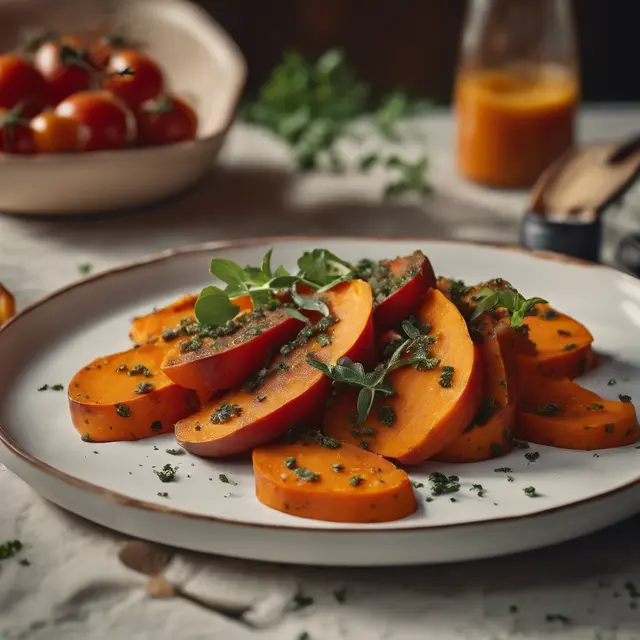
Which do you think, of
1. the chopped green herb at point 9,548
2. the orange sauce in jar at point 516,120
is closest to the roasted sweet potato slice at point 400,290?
the chopped green herb at point 9,548

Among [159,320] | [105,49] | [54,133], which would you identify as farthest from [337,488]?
[105,49]

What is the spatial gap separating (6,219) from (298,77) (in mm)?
1133

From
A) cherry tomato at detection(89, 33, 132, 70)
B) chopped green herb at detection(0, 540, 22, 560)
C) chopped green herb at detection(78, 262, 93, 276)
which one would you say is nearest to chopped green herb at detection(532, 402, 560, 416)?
chopped green herb at detection(0, 540, 22, 560)

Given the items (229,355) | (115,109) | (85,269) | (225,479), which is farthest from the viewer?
(115,109)

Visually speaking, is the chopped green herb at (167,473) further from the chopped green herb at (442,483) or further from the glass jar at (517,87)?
the glass jar at (517,87)

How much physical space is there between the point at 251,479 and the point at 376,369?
9.4 inches

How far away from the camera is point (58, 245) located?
2.51 m

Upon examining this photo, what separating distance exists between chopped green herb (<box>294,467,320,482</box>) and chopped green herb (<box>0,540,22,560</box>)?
38 cm

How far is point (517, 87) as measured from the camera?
2.90m

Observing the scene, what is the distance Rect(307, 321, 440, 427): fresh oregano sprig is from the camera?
132 centimetres

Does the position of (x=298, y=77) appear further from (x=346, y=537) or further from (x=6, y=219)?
(x=346, y=537)

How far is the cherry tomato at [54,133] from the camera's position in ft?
8.20

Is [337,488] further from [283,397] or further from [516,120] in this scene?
[516,120]

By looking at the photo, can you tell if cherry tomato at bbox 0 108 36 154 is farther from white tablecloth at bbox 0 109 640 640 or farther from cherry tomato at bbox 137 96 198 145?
white tablecloth at bbox 0 109 640 640
